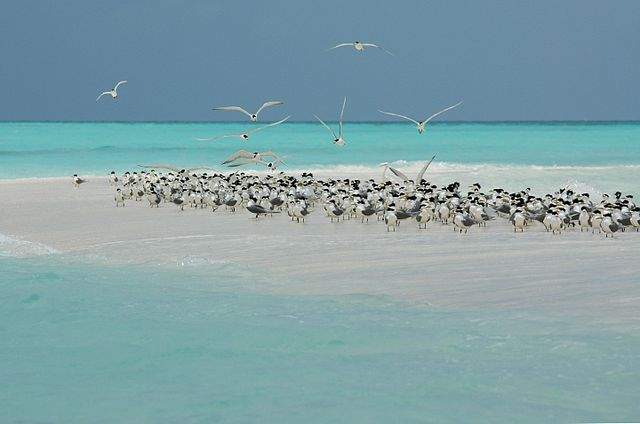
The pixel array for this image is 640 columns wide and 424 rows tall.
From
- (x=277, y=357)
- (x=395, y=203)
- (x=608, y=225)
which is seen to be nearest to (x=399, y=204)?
(x=395, y=203)

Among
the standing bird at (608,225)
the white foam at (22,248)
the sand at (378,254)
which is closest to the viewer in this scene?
the sand at (378,254)

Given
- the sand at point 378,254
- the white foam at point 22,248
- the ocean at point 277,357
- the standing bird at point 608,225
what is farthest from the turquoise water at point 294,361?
the standing bird at point 608,225

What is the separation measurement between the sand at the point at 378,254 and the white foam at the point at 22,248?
0.11 meters

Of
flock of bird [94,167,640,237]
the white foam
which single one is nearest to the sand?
the white foam

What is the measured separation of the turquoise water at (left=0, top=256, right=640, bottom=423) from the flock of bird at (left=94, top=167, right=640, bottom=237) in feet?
19.1

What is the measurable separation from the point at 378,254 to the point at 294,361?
17.2 ft

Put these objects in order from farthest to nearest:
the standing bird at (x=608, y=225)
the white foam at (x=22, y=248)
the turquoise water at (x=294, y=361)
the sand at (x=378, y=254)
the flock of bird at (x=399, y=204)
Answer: the flock of bird at (x=399, y=204), the standing bird at (x=608, y=225), the white foam at (x=22, y=248), the sand at (x=378, y=254), the turquoise water at (x=294, y=361)

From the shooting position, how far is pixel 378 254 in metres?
12.5

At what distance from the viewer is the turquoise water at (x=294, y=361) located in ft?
20.5

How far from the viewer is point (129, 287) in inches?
411

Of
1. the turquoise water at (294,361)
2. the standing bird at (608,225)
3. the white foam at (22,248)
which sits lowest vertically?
the turquoise water at (294,361)

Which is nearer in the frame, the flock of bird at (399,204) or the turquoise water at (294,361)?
the turquoise water at (294,361)

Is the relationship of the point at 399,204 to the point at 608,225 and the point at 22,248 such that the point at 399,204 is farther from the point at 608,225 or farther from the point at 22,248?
the point at 22,248

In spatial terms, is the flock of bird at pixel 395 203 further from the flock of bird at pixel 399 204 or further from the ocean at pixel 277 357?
the ocean at pixel 277 357
